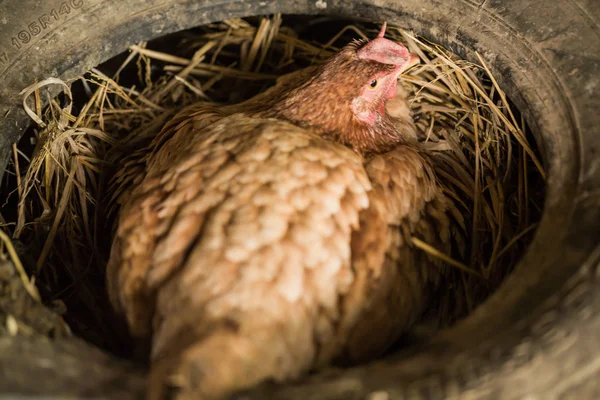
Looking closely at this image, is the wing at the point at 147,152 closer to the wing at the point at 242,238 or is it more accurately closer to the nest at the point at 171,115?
the nest at the point at 171,115

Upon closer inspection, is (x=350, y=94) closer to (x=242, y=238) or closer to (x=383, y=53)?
(x=383, y=53)

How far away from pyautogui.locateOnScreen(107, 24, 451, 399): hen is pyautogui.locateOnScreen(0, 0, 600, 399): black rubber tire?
4.3 inches

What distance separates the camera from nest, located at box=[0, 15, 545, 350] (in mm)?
1259

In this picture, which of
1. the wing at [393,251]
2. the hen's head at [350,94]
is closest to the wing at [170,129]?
the hen's head at [350,94]

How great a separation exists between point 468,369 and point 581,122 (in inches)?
21.9

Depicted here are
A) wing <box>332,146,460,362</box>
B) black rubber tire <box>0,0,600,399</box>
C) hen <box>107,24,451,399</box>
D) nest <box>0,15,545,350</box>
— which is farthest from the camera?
nest <box>0,15,545,350</box>

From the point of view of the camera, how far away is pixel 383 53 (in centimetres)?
129

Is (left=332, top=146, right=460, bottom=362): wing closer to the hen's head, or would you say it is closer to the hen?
the hen

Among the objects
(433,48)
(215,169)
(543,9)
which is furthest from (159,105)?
(543,9)

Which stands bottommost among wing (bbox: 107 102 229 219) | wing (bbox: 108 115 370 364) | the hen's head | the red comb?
wing (bbox: 108 115 370 364)

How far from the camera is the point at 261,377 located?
0.85 metres

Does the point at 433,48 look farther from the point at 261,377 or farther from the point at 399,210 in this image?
the point at 261,377

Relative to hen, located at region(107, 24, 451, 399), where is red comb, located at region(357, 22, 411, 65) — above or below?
above

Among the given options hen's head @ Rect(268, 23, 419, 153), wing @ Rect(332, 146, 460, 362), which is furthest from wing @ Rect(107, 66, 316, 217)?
wing @ Rect(332, 146, 460, 362)
